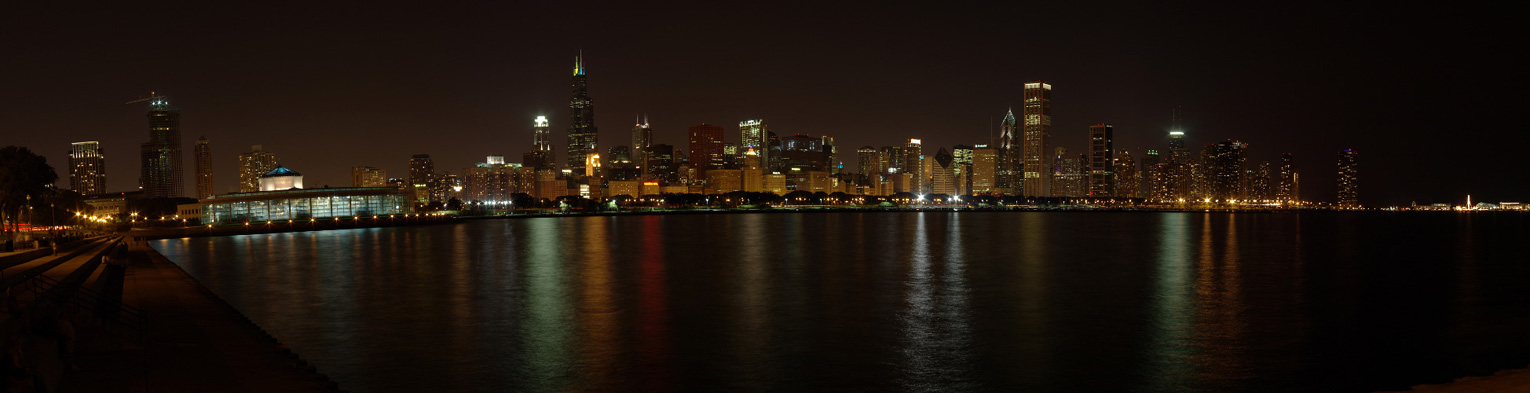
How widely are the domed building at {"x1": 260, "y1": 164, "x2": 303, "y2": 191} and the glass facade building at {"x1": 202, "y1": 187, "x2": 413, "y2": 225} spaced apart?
25.5 ft

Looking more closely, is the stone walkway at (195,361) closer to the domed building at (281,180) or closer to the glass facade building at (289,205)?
the glass facade building at (289,205)

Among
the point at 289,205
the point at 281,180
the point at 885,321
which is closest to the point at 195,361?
the point at 885,321

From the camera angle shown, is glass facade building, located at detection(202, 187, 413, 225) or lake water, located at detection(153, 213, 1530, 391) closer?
lake water, located at detection(153, 213, 1530, 391)

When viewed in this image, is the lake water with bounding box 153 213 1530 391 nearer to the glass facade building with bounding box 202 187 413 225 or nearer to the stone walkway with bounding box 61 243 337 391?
the stone walkway with bounding box 61 243 337 391

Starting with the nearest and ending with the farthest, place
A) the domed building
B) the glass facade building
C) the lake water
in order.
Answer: the lake water < the glass facade building < the domed building

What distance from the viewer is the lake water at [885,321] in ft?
68.9

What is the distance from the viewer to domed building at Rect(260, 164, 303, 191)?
516ft

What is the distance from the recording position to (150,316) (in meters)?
22.8

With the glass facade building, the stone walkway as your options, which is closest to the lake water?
the stone walkway

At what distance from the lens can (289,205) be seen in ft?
488

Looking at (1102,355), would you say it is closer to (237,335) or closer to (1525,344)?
(1525,344)

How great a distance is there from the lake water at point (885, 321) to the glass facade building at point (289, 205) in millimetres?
99145

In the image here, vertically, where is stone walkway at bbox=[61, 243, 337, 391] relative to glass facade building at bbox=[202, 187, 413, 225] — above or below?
below

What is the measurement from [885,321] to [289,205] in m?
146
